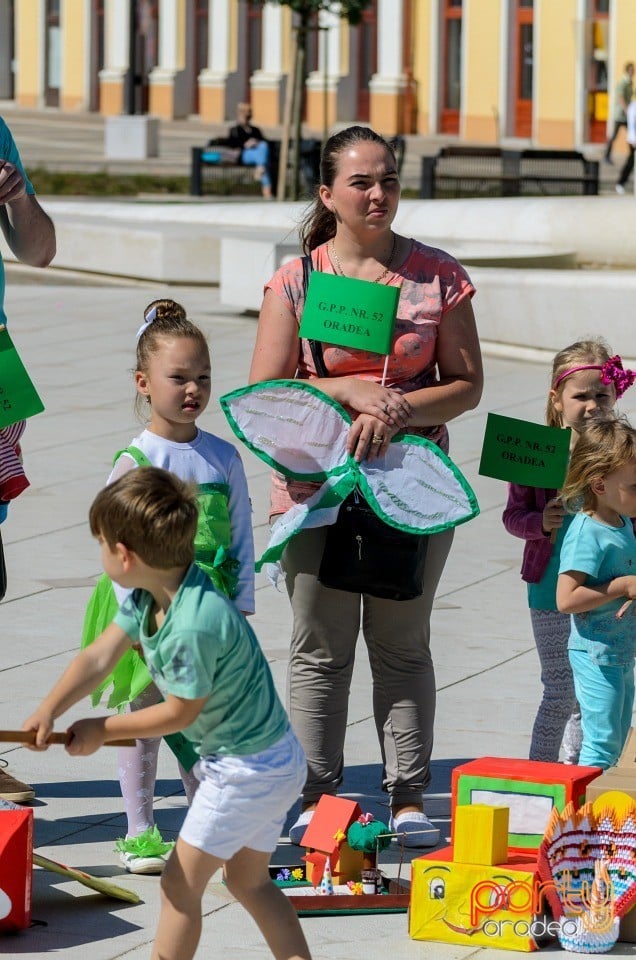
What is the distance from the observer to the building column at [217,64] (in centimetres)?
4803

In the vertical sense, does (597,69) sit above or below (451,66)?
below

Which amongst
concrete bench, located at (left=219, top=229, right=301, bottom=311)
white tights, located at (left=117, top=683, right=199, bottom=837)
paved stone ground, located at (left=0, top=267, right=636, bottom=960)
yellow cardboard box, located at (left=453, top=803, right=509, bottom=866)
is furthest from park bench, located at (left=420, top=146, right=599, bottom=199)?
yellow cardboard box, located at (left=453, top=803, right=509, bottom=866)

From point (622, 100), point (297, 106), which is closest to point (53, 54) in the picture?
point (622, 100)

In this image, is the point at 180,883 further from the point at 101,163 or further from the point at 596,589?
the point at 101,163

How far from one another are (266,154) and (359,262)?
23554mm

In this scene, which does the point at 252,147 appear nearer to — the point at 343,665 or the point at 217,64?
the point at 217,64

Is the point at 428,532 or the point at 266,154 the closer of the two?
the point at 428,532

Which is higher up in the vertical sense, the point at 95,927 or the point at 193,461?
the point at 193,461

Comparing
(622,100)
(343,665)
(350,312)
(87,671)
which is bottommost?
(343,665)

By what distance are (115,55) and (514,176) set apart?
1178 inches

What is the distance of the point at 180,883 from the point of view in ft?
12.3

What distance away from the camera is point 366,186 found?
5059 millimetres

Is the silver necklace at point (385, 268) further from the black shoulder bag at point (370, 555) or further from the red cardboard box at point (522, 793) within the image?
the red cardboard box at point (522, 793)

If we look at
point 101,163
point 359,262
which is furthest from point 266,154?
point 359,262
